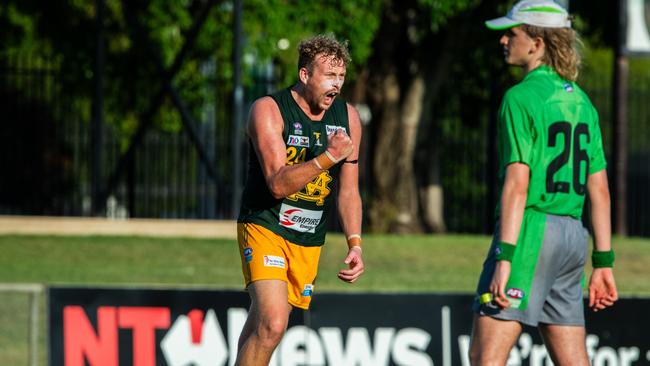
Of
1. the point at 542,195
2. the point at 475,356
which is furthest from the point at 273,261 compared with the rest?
the point at 542,195

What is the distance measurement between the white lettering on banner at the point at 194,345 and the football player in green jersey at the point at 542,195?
3.72 meters

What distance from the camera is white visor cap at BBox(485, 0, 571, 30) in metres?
5.65

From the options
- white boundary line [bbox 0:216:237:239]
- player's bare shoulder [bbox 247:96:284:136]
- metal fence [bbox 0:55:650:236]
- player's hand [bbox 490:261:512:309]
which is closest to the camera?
player's hand [bbox 490:261:512:309]

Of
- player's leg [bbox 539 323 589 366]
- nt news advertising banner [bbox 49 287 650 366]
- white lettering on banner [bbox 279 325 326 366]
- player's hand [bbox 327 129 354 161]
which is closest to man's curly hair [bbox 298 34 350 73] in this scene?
player's hand [bbox 327 129 354 161]

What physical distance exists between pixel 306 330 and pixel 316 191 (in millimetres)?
2861

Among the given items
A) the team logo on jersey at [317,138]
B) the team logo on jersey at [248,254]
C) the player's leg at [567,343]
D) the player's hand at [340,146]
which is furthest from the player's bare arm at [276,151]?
the player's leg at [567,343]

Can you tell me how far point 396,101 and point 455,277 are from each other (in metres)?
6.35

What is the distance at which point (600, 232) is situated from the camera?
19.0 ft

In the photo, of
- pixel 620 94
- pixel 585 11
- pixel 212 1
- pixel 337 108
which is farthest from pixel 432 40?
pixel 337 108

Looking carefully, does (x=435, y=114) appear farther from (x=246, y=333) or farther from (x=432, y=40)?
(x=246, y=333)

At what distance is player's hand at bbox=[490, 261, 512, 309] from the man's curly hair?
4.55 feet

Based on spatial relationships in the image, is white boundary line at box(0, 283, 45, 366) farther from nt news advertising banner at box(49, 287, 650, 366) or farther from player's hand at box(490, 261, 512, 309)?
player's hand at box(490, 261, 512, 309)

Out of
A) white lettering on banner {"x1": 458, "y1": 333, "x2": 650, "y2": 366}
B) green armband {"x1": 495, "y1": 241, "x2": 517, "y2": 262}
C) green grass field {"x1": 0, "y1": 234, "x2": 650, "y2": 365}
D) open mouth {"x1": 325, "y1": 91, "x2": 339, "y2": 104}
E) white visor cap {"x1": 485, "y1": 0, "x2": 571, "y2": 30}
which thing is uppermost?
white visor cap {"x1": 485, "y1": 0, "x2": 571, "y2": 30}

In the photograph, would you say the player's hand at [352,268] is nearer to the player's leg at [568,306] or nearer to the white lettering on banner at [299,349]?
the player's leg at [568,306]
